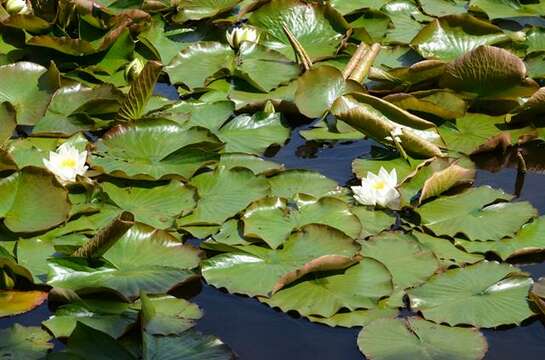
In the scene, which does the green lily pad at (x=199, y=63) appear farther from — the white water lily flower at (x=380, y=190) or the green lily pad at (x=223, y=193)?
the white water lily flower at (x=380, y=190)

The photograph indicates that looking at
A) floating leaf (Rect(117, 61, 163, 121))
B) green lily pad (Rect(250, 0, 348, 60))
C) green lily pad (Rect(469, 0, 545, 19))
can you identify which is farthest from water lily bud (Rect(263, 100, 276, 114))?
green lily pad (Rect(469, 0, 545, 19))

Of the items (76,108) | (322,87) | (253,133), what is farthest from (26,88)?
(322,87)

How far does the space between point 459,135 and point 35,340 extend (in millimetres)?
2156

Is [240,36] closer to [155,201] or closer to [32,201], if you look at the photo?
[155,201]

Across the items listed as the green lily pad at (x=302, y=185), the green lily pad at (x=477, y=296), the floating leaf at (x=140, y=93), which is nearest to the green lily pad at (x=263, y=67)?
the floating leaf at (x=140, y=93)

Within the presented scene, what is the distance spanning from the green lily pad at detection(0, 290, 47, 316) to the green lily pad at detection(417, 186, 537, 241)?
1.41m

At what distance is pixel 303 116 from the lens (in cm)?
411

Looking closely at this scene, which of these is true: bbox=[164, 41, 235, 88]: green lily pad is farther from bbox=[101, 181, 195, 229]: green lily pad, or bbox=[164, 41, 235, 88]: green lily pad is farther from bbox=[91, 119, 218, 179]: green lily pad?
bbox=[101, 181, 195, 229]: green lily pad

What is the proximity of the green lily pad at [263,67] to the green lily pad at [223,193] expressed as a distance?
0.91 metres

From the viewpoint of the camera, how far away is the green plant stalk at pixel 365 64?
13.7 feet

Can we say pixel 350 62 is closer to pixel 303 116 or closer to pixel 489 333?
pixel 303 116

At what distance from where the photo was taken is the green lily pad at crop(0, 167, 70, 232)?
3076mm

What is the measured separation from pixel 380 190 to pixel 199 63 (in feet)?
5.07

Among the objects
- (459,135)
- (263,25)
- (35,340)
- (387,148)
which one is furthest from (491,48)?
(35,340)
